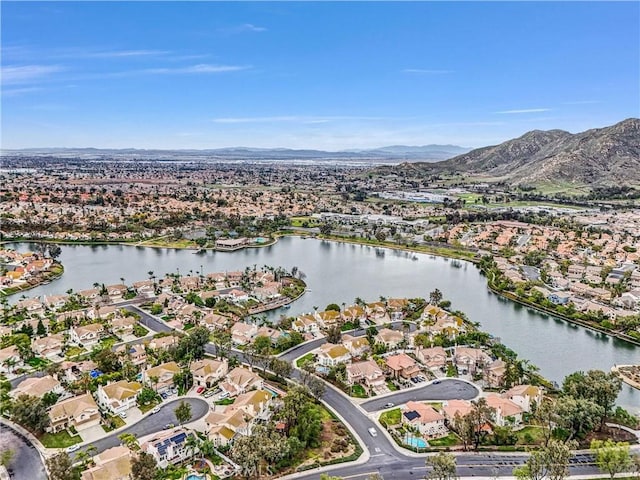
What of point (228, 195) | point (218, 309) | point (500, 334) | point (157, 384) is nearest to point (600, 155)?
point (228, 195)

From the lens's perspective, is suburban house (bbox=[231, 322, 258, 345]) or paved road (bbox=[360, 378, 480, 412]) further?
suburban house (bbox=[231, 322, 258, 345])

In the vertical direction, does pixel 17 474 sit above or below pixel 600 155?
below

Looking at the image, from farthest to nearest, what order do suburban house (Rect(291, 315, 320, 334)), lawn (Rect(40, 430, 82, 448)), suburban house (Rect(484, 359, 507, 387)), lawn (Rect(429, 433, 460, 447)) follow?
suburban house (Rect(291, 315, 320, 334)) < suburban house (Rect(484, 359, 507, 387)) < lawn (Rect(429, 433, 460, 447)) < lawn (Rect(40, 430, 82, 448))

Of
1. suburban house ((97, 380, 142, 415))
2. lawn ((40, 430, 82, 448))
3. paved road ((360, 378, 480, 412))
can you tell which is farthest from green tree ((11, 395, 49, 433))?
paved road ((360, 378, 480, 412))

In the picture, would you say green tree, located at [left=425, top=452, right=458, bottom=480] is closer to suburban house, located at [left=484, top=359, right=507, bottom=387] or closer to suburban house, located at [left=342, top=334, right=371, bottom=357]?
suburban house, located at [left=484, top=359, right=507, bottom=387]

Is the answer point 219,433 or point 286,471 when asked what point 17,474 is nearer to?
point 219,433

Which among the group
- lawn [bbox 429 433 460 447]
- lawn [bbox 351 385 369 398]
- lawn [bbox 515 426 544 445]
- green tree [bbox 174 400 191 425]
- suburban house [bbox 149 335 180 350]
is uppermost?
green tree [bbox 174 400 191 425]
